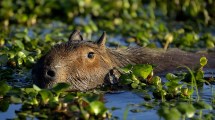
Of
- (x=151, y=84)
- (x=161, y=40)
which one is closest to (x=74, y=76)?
(x=151, y=84)

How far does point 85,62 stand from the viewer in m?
7.66

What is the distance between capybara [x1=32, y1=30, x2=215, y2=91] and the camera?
284 inches

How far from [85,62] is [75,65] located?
179 millimetres

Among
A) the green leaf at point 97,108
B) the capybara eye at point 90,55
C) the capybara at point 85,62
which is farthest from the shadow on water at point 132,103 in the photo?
the capybara eye at point 90,55

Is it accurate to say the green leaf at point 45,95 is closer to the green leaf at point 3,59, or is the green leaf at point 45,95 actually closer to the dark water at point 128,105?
the dark water at point 128,105

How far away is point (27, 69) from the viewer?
→ 8.62 meters

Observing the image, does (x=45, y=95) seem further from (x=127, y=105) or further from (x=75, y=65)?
(x=75, y=65)

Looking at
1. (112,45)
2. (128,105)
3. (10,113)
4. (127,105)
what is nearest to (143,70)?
(127,105)

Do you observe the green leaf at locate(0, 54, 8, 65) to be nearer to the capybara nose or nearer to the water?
the capybara nose

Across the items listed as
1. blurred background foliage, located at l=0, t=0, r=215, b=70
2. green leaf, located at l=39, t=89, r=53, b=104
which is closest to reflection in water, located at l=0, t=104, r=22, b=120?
green leaf, located at l=39, t=89, r=53, b=104

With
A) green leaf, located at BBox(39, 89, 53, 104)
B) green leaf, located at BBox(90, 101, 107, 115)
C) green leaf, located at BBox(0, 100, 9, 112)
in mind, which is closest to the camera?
green leaf, located at BBox(90, 101, 107, 115)

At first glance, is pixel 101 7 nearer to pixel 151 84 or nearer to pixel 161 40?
pixel 161 40

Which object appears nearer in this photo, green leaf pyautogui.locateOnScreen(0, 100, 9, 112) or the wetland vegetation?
the wetland vegetation

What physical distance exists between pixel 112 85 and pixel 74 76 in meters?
0.73
